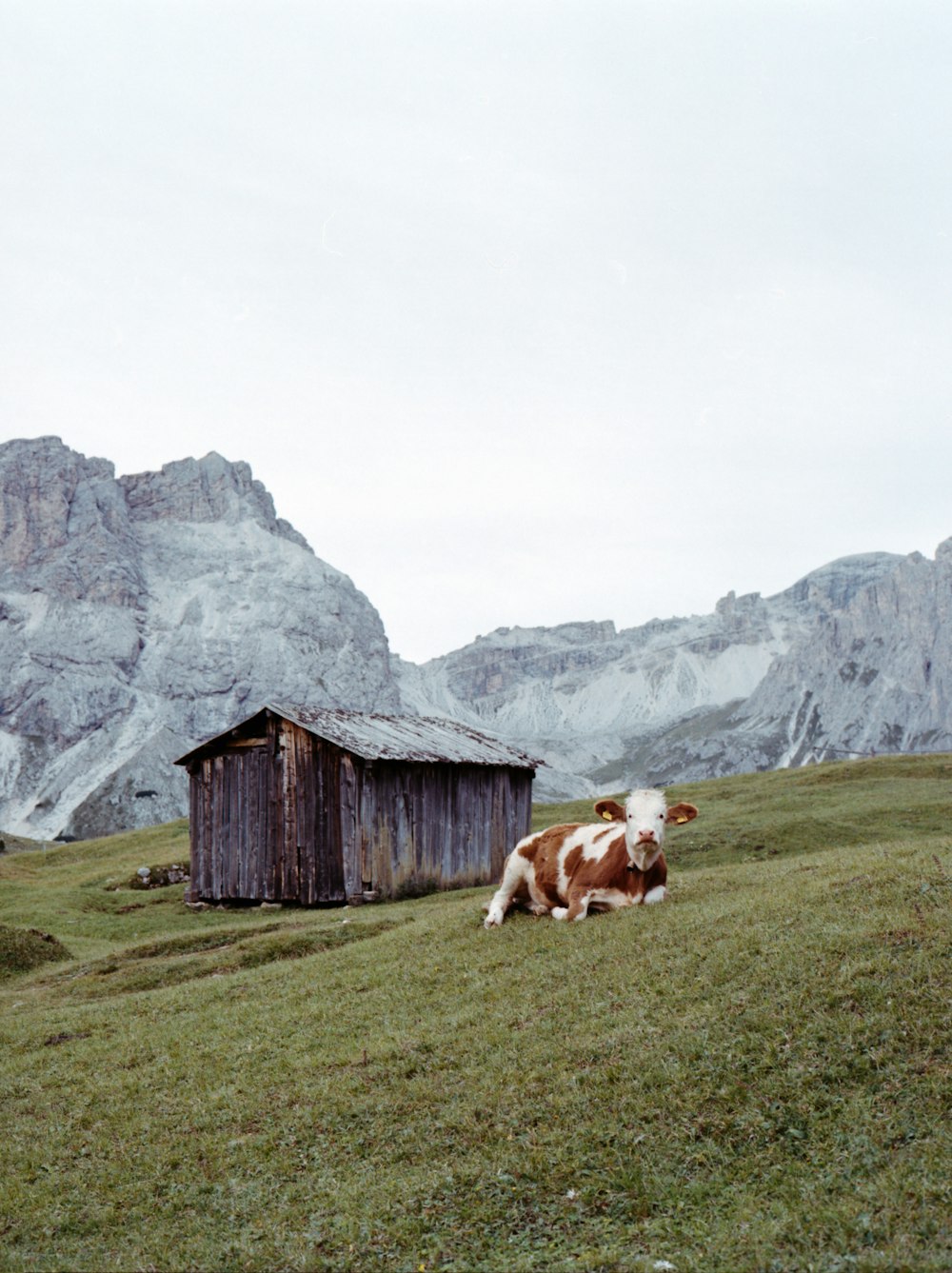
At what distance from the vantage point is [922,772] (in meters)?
52.9

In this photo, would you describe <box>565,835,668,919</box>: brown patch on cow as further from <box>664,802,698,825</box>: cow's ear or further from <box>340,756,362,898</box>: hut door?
<box>340,756,362,898</box>: hut door

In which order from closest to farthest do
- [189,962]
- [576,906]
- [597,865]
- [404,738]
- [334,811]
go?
[576,906]
[597,865]
[189,962]
[334,811]
[404,738]

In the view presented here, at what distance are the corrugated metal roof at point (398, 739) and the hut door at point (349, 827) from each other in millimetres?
988

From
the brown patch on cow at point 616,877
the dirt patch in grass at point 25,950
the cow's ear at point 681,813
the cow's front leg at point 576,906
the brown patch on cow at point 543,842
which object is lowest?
the dirt patch in grass at point 25,950

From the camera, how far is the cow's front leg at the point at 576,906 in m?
14.8

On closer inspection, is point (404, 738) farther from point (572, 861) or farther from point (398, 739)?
point (572, 861)

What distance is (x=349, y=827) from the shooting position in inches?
1266

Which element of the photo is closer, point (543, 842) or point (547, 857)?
point (547, 857)

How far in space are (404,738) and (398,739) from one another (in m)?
0.50

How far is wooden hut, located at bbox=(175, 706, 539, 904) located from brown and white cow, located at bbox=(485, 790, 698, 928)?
16.1m

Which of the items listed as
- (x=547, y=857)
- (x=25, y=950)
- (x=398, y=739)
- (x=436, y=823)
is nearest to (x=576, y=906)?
(x=547, y=857)

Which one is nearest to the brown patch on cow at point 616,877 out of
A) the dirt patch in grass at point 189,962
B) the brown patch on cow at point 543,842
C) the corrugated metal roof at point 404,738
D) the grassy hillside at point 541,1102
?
the grassy hillside at point 541,1102

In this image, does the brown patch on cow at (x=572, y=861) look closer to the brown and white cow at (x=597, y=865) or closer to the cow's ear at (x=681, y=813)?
the brown and white cow at (x=597, y=865)

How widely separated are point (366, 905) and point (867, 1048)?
78.9 ft
